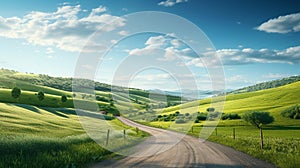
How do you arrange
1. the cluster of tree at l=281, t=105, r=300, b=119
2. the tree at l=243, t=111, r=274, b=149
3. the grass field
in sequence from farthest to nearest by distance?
the cluster of tree at l=281, t=105, r=300, b=119 < the tree at l=243, t=111, r=274, b=149 < the grass field

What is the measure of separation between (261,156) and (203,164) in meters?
6.54

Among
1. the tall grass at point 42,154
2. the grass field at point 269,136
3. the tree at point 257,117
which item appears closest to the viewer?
the tall grass at point 42,154

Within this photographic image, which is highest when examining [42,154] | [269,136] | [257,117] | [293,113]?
[42,154]

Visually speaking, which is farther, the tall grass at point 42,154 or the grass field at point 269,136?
the grass field at point 269,136

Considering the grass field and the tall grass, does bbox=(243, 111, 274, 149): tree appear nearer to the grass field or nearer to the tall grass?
the grass field

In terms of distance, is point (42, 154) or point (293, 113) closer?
point (42, 154)

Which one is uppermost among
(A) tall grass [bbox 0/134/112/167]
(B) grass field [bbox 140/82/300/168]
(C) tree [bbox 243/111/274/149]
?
(A) tall grass [bbox 0/134/112/167]

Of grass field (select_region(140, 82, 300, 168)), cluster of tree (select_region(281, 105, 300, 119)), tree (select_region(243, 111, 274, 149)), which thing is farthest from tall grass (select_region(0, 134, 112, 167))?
cluster of tree (select_region(281, 105, 300, 119))

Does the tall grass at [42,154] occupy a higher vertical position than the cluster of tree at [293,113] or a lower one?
higher

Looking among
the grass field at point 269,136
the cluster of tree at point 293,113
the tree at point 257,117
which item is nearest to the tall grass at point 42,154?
the grass field at point 269,136

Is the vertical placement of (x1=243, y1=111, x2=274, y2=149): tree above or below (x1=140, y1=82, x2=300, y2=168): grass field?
above

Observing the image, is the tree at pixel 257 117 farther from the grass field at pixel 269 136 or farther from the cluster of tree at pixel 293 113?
the cluster of tree at pixel 293 113

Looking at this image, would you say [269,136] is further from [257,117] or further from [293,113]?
[293,113]

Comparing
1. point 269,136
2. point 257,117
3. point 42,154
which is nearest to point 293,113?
point 257,117
